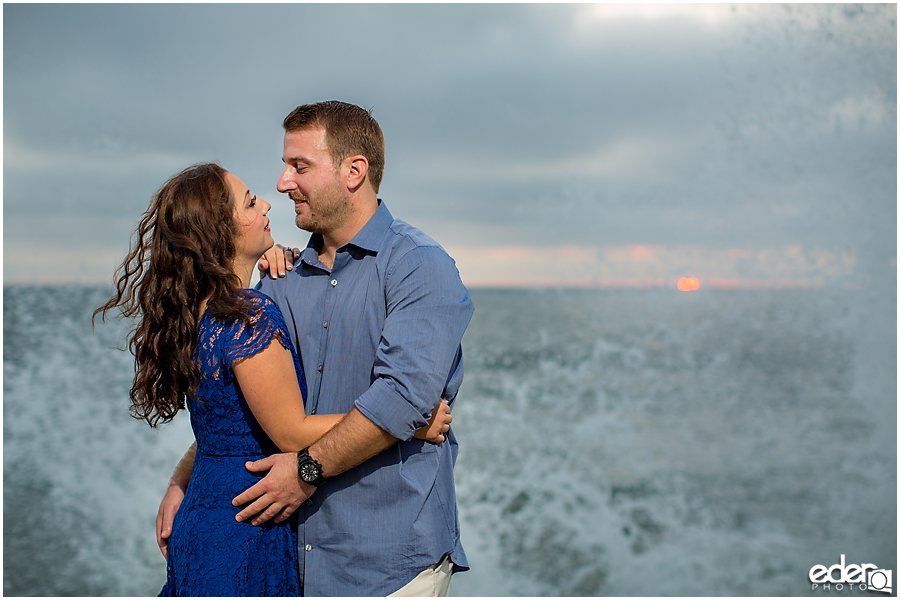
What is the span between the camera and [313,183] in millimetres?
2258

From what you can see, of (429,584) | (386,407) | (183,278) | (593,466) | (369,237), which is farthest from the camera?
(593,466)

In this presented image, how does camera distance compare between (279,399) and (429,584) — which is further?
(429,584)

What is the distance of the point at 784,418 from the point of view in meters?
13.7

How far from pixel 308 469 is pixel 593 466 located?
1022cm

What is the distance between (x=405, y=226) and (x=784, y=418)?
13911 millimetres

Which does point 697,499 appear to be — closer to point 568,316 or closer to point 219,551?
point 219,551

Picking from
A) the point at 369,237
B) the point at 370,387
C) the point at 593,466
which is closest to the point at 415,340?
the point at 370,387

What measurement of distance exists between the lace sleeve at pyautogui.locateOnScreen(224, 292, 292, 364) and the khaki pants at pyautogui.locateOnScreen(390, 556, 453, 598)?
2.94 feet

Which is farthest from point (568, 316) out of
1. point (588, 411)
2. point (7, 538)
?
point (7, 538)

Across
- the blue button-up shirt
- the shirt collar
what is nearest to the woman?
the blue button-up shirt

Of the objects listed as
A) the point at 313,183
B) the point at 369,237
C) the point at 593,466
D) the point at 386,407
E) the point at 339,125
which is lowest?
the point at 593,466

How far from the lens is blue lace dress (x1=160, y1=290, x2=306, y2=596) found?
1.97 m

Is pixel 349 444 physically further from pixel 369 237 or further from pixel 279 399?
pixel 369 237

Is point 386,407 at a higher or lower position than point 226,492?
higher
